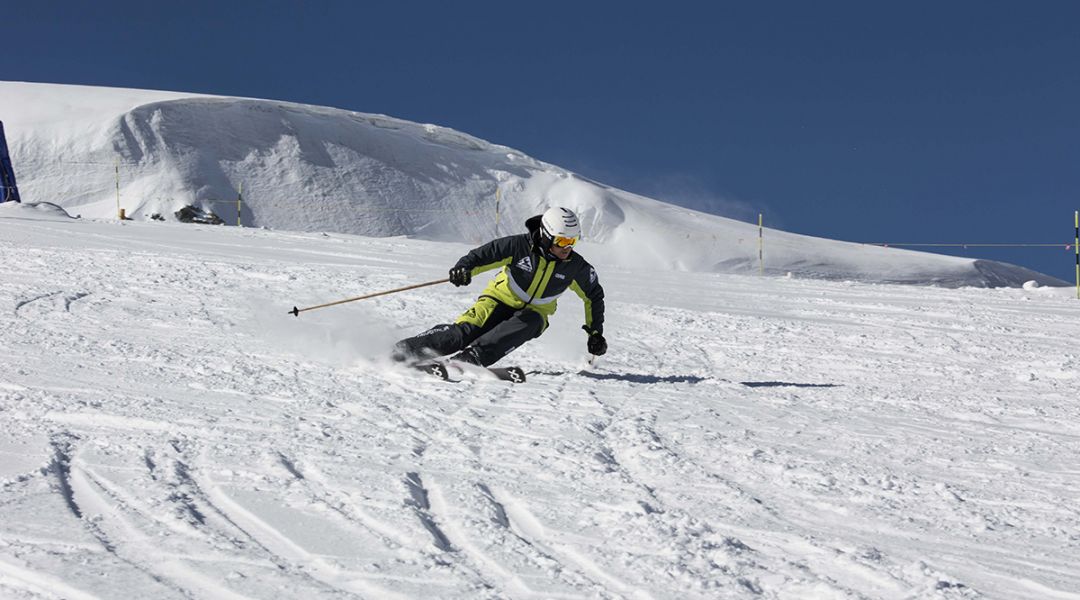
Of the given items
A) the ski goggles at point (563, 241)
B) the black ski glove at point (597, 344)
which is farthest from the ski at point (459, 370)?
the ski goggles at point (563, 241)

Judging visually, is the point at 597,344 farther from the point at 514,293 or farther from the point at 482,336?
the point at 482,336

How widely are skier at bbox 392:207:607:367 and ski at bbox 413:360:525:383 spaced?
0.40 feet

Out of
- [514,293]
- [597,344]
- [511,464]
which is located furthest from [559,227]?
[511,464]

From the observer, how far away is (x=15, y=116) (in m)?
45.2

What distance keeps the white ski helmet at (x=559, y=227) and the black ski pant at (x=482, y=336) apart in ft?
1.69

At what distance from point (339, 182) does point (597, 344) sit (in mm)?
40290

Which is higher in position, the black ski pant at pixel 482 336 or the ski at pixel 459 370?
the black ski pant at pixel 482 336

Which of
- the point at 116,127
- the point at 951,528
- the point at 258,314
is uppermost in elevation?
the point at 116,127

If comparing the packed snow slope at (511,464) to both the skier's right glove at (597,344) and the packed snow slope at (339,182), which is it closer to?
the skier's right glove at (597,344)

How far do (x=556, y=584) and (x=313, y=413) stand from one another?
7.93 feet

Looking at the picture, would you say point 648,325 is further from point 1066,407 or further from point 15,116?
point 15,116

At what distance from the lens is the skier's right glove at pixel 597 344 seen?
279 inches

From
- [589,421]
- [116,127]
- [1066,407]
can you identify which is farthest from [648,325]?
[116,127]

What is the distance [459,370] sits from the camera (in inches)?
259
